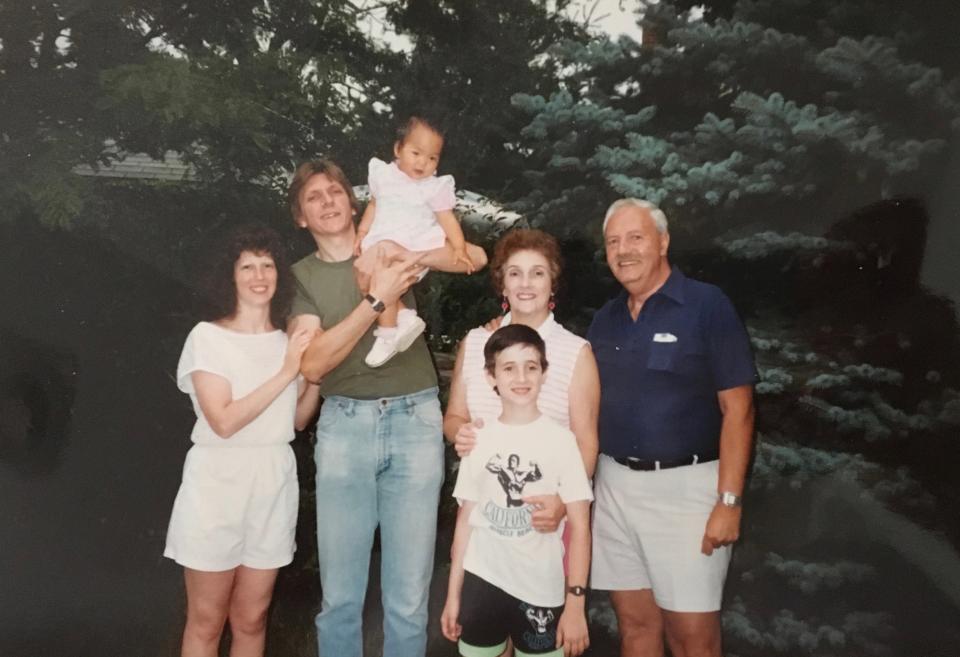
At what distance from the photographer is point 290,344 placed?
2.60 metres

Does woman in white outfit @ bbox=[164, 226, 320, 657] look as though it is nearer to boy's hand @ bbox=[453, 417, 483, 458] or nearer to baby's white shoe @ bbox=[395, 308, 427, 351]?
baby's white shoe @ bbox=[395, 308, 427, 351]

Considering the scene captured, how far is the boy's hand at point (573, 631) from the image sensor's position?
2.37 m

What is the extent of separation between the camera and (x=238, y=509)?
2.57 m

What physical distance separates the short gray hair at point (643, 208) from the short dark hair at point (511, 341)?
484 mm

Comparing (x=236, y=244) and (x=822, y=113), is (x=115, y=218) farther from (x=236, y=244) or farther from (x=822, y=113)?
(x=822, y=113)

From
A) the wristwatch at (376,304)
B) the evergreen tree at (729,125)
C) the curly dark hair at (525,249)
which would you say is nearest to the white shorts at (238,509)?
the wristwatch at (376,304)

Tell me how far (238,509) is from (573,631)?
114 cm

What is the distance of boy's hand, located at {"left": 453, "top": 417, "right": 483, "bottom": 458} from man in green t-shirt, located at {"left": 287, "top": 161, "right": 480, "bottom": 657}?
127mm

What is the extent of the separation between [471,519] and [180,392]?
1.11m

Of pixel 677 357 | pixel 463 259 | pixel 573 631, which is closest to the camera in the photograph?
pixel 573 631

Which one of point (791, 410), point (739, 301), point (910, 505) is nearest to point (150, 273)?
point (739, 301)

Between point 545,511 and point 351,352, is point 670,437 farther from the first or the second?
point 351,352

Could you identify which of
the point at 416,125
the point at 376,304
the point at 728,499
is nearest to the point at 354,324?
the point at 376,304

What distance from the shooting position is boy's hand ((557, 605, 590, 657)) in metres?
2.37
